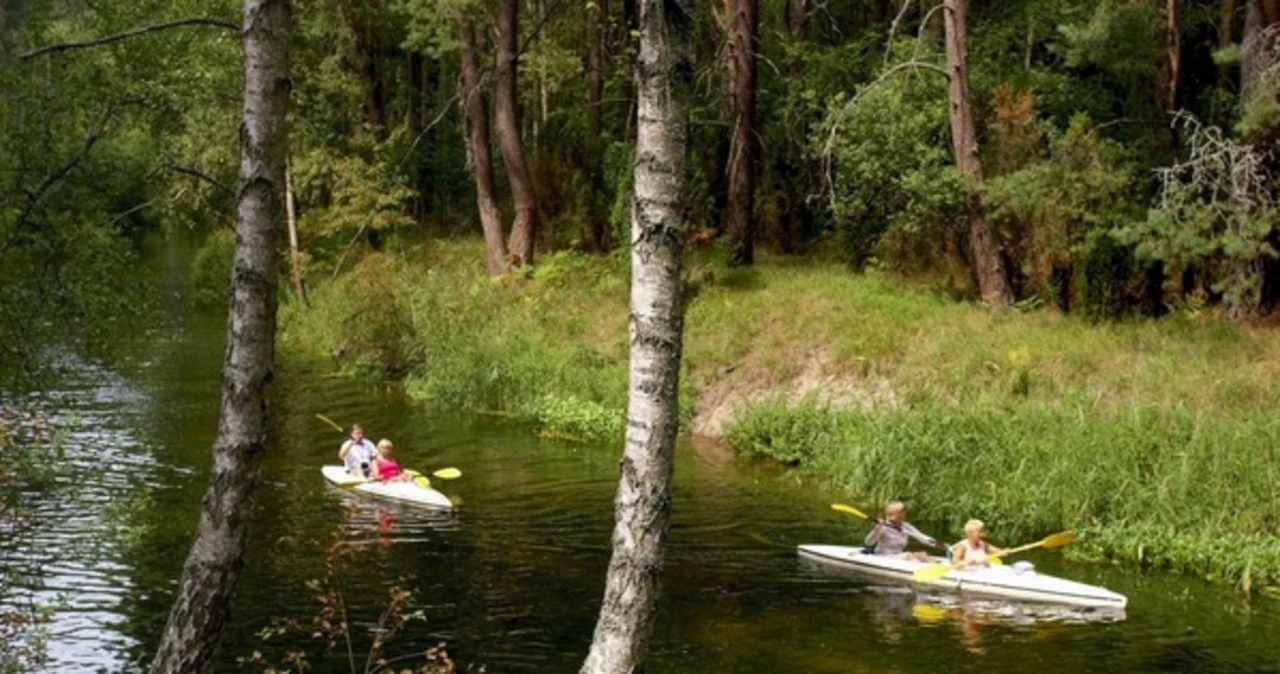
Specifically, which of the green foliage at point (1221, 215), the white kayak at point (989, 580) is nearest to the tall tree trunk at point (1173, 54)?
the green foliage at point (1221, 215)

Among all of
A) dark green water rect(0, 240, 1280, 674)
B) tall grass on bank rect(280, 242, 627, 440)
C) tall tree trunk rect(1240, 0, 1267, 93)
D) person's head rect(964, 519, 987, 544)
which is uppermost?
tall tree trunk rect(1240, 0, 1267, 93)

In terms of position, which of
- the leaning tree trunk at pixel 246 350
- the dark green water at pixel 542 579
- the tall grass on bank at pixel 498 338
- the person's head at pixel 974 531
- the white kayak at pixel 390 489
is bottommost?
the dark green water at pixel 542 579

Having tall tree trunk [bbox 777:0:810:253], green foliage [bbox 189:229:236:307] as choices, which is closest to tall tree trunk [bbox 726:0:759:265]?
tall tree trunk [bbox 777:0:810:253]

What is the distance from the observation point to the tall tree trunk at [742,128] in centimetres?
2519

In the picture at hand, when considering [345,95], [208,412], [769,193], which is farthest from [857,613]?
[345,95]

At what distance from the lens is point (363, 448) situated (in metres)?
18.3

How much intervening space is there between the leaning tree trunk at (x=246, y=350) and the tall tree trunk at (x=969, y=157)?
Answer: 54.8ft

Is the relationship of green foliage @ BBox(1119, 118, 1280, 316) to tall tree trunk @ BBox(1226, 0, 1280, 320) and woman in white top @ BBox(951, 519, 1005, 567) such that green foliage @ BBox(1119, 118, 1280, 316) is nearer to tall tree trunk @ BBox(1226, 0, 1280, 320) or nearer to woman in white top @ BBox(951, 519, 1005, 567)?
tall tree trunk @ BBox(1226, 0, 1280, 320)

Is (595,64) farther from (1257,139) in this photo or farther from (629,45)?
(1257,139)

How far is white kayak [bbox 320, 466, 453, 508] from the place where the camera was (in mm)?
17094

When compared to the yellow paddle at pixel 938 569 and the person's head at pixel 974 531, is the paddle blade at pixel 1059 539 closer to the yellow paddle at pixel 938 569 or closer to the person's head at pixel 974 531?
the yellow paddle at pixel 938 569

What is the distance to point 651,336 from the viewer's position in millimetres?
5121

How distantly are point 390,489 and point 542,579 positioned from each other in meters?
4.29

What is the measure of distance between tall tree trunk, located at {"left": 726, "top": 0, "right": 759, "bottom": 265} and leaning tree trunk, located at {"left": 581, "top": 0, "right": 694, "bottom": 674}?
2035 centimetres
